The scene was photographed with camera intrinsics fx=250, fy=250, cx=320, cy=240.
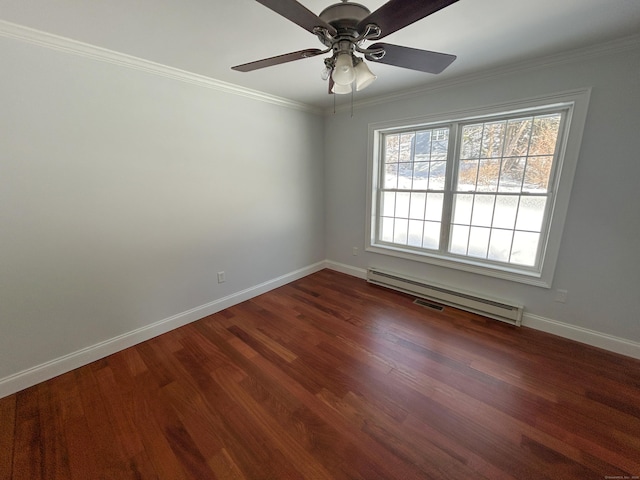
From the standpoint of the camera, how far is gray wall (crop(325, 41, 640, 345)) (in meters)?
1.90

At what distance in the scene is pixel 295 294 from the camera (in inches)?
128

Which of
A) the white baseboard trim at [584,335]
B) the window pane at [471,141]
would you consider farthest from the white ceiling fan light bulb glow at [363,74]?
the white baseboard trim at [584,335]

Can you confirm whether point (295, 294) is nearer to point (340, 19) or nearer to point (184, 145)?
point (184, 145)

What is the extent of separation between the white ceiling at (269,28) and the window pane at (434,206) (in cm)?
129

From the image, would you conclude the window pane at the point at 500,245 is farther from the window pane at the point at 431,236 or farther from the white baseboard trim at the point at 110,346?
the white baseboard trim at the point at 110,346

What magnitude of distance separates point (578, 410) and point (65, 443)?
3.11 meters

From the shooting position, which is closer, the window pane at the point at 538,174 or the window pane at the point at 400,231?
the window pane at the point at 538,174

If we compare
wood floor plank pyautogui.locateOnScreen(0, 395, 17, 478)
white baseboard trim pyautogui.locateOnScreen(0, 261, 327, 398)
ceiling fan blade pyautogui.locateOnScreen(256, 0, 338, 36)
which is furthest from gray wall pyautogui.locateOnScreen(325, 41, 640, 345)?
wood floor plank pyautogui.locateOnScreen(0, 395, 17, 478)

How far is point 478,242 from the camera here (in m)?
2.76

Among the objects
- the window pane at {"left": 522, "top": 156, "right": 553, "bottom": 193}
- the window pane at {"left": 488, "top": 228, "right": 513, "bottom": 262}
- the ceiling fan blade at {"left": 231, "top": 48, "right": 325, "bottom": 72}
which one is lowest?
the window pane at {"left": 488, "top": 228, "right": 513, "bottom": 262}

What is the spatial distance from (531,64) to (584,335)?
2410 mm

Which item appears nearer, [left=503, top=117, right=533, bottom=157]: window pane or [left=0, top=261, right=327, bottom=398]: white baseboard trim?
[left=0, top=261, right=327, bottom=398]: white baseboard trim

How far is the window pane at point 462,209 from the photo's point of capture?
2.76 metres

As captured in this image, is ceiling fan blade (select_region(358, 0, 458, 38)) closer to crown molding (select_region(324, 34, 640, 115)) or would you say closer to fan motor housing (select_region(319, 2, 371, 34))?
fan motor housing (select_region(319, 2, 371, 34))
